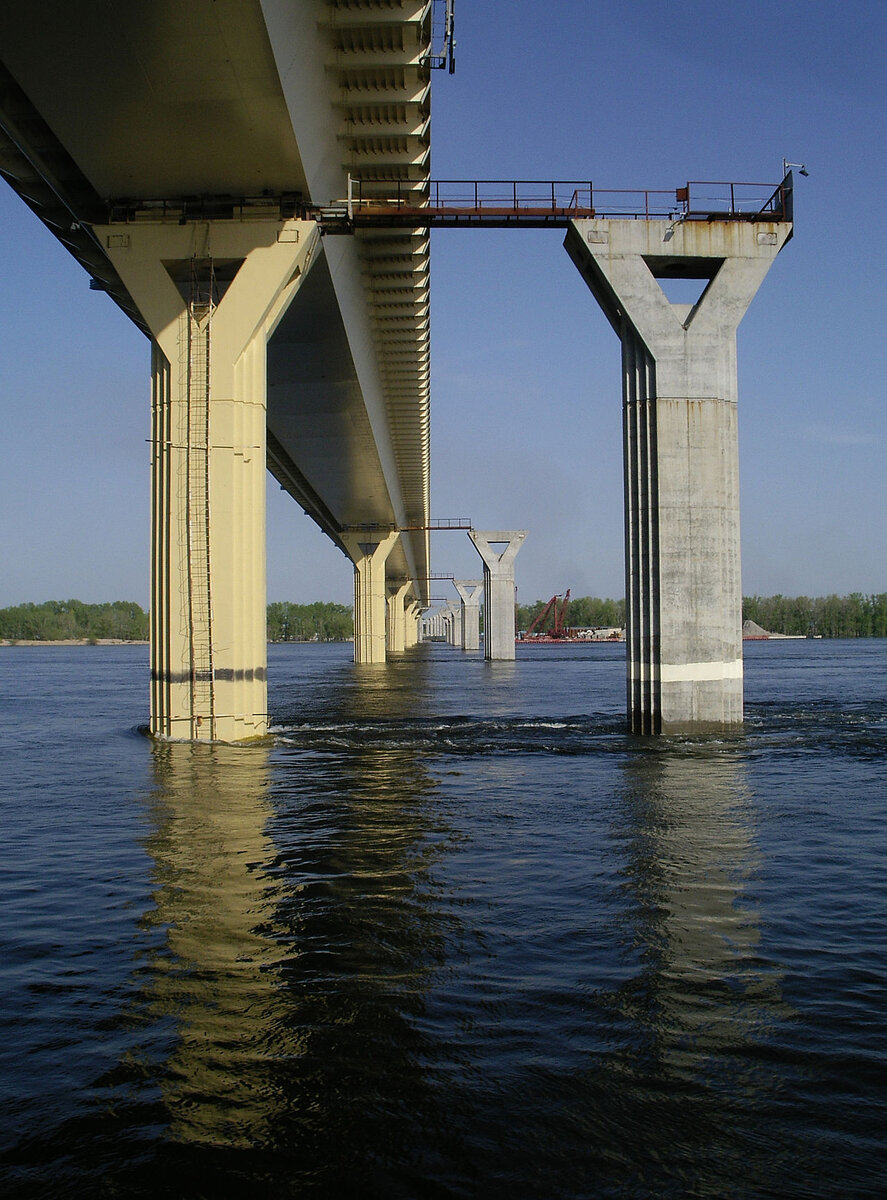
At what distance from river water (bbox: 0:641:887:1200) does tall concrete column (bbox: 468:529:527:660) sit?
62740mm

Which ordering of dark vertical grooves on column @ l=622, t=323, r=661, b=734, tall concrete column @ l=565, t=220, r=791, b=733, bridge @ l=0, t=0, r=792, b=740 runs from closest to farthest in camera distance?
1. bridge @ l=0, t=0, r=792, b=740
2. tall concrete column @ l=565, t=220, r=791, b=733
3. dark vertical grooves on column @ l=622, t=323, r=661, b=734

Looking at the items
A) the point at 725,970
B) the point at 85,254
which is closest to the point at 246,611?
the point at 85,254

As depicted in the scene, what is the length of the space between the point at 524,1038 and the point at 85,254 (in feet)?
73.2

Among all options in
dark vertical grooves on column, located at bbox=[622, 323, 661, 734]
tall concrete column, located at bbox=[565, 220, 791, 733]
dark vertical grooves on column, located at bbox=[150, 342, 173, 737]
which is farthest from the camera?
dark vertical grooves on column, located at bbox=[622, 323, 661, 734]

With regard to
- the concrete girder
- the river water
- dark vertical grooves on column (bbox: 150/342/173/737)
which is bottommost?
the river water

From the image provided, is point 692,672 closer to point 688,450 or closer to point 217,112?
point 688,450

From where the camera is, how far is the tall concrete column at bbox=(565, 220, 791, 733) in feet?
65.6

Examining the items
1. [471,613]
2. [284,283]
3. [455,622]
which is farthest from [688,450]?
[455,622]

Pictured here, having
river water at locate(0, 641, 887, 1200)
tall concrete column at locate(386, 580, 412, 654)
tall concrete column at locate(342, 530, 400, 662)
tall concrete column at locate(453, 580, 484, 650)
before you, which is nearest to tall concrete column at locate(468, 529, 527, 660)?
tall concrete column at locate(342, 530, 400, 662)

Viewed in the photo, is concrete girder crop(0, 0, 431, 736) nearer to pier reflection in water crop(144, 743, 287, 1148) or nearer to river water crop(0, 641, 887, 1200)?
pier reflection in water crop(144, 743, 287, 1148)

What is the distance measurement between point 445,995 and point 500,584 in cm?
7104

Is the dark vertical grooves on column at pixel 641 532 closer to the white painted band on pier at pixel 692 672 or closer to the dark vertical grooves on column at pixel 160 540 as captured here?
the white painted band on pier at pixel 692 672

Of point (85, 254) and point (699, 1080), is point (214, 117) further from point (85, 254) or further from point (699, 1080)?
→ point (699, 1080)

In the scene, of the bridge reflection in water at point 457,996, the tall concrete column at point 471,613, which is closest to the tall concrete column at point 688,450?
the bridge reflection in water at point 457,996
